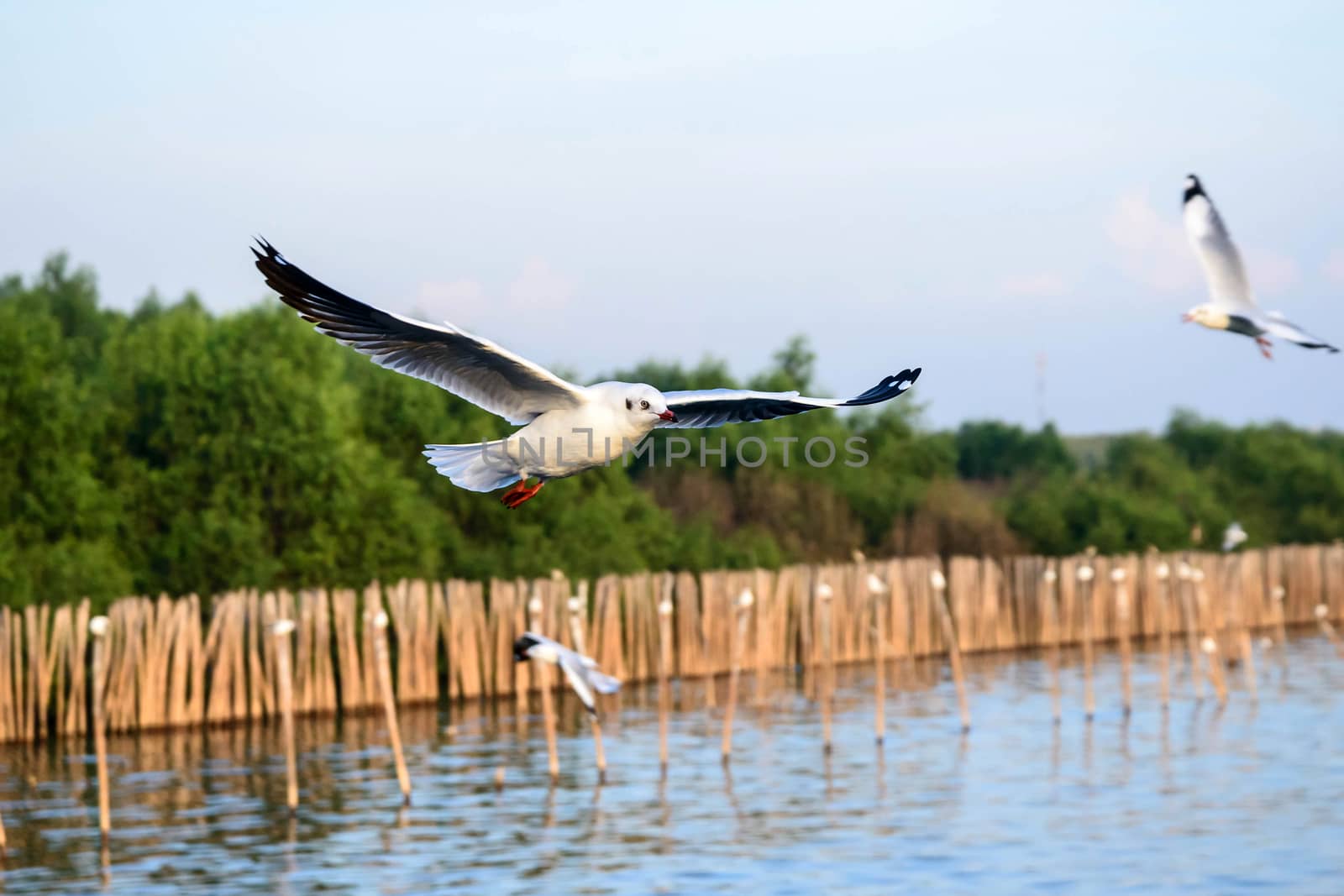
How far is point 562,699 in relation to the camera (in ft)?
113

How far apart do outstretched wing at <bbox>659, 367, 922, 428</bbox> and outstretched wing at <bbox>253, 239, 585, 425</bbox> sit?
2.31 feet

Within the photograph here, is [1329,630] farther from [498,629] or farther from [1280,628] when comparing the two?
[498,629]

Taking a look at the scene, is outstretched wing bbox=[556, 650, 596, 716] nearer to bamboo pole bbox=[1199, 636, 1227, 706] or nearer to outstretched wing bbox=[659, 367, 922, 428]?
outstretched wing bbox=[659, 367, 922, 428]

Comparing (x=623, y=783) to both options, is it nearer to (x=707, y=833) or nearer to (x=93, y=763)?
(x=707, y=833)

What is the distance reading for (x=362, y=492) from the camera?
1259 inches

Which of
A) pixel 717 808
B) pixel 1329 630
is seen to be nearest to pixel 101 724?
pixel 717 808

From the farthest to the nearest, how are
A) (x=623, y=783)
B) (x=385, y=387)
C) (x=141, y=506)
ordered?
(x=385, y=387) < (x=141, y=506) < (x=623, y=783)

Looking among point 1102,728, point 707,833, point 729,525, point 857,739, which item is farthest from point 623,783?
point 729,525

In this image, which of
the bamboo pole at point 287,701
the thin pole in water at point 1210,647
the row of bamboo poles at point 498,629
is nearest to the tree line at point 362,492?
the row of bamboo poles at point 498,629

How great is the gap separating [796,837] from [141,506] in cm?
1477

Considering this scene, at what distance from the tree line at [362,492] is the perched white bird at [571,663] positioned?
8.78 metres

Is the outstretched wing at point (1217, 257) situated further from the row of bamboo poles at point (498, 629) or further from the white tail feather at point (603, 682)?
the row of bamboo poles at point (498, 629)

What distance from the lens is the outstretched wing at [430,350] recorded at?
9.20 metres

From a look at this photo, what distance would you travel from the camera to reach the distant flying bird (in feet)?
40.7
